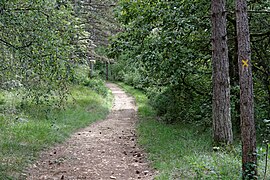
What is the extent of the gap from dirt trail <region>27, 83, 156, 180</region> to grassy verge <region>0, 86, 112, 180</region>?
12.2 inches

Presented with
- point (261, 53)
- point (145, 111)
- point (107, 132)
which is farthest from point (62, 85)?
point (145, 111)

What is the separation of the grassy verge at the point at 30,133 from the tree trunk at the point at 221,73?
137 inches

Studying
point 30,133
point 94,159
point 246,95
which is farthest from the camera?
point 30,133

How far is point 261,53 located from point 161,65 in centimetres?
348

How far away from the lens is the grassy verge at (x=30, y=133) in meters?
7.00

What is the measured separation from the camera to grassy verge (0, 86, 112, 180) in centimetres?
700

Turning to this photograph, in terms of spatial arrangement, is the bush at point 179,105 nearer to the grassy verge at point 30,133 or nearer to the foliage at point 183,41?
the foliage at point 183,41

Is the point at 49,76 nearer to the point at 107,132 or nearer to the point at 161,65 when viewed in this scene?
the point at 161,65

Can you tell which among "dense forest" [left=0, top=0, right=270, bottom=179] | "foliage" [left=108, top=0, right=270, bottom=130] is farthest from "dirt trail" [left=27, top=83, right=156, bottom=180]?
"foliage" [left=108, top=0, right=270, bottom=130]

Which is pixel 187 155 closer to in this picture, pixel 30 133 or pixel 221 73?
pixel 221 73

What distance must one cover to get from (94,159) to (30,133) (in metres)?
2.57

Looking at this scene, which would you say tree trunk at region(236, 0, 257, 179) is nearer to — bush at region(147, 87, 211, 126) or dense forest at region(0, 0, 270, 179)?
dense forest at region(0, 0, 270, 179)

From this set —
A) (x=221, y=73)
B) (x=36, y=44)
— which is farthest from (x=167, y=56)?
(x=36, y=44)

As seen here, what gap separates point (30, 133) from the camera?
948 centimetres
